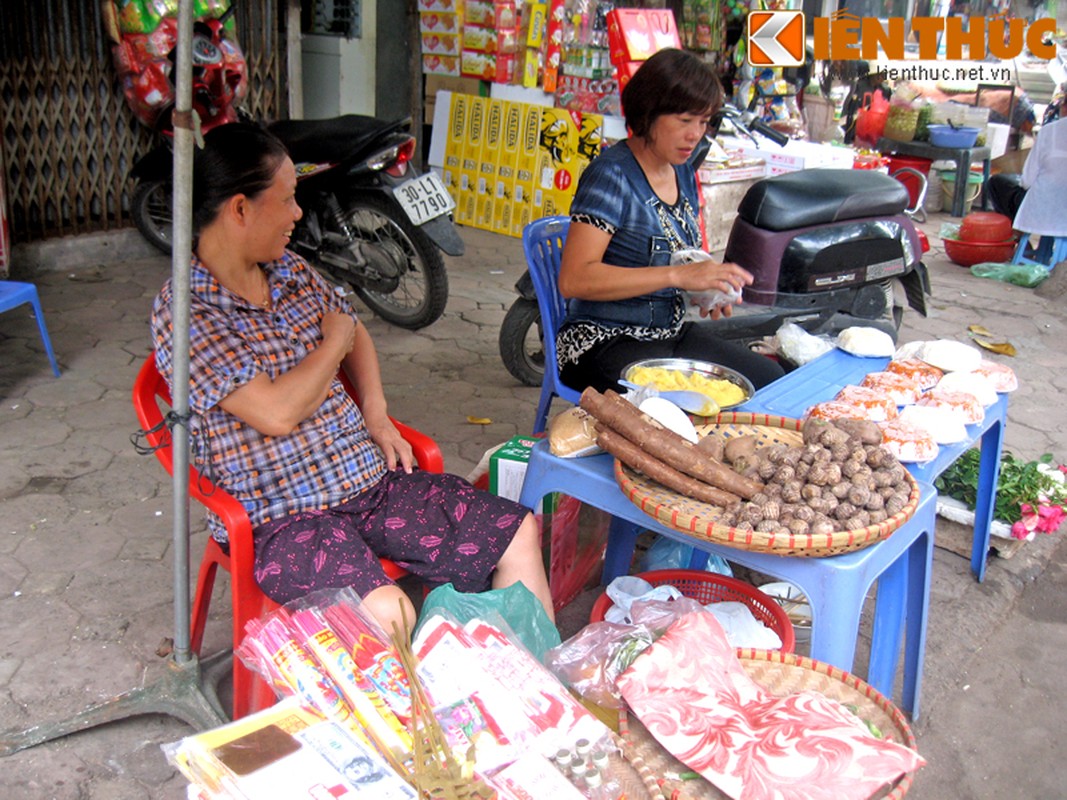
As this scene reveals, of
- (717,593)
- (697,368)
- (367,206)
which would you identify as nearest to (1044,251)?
(367,206)

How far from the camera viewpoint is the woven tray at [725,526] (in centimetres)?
161

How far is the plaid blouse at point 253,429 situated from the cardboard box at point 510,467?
434 mm

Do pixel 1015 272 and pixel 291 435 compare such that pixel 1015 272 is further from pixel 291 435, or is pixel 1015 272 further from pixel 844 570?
pixel 291 435

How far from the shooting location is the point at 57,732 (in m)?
2.05

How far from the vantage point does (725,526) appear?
1655 mm

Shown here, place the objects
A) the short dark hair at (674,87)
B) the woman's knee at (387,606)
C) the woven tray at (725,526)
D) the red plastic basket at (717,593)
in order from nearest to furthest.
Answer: the woven tray at (725,526) < the woman's knee at (387,606) < the red plastic basket at (717,593) < the short dark hair at (674,87)

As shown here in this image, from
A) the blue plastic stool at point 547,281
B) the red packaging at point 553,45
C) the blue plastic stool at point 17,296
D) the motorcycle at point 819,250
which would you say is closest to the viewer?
the blue plastic stool at point 547,281

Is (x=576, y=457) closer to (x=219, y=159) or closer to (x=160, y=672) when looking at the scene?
(x=219, y=159)

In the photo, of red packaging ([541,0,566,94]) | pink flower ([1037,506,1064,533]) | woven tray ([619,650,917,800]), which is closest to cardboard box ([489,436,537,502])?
woven tray ([619,650,917,800])

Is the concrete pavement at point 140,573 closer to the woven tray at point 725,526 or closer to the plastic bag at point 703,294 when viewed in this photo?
the woven tray at point 725,526

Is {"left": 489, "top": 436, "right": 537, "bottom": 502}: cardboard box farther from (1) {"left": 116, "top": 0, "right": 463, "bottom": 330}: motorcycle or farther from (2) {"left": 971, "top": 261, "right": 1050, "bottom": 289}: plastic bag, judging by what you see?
(2) {"left": 971, "top": 261, "right": 1050, "bottom": 289}: plastic bag

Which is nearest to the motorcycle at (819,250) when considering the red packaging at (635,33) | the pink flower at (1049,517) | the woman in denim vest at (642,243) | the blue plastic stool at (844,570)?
the woman in denim vest at (642,243)

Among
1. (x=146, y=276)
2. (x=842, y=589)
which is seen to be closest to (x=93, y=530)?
(x=842, y=589)

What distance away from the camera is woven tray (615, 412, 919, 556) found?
5.29 ft
